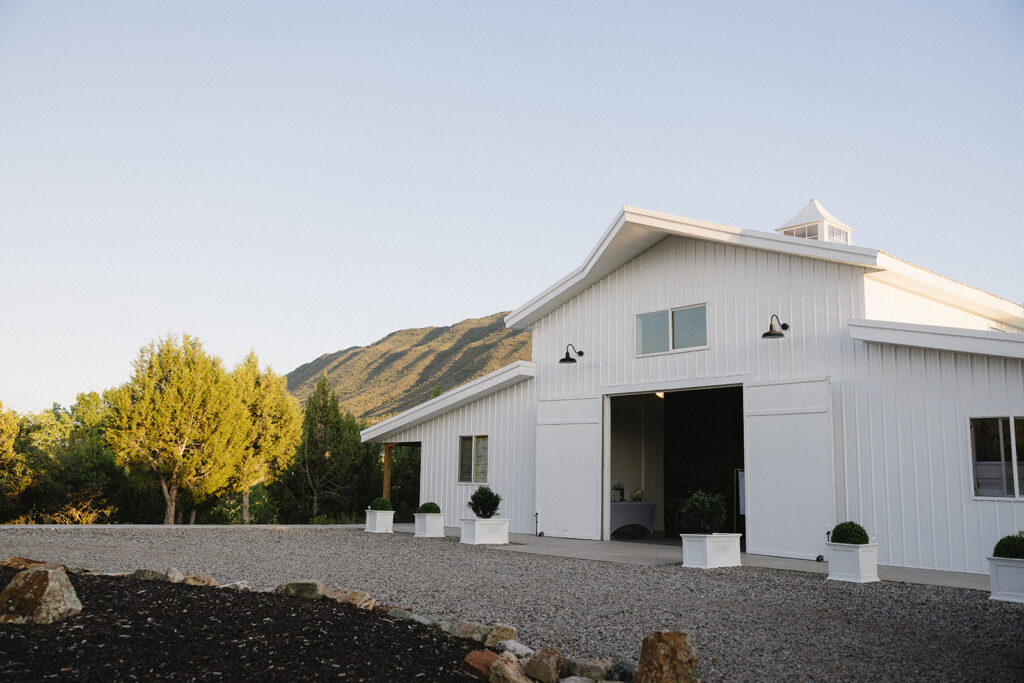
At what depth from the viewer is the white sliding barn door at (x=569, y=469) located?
552 inches

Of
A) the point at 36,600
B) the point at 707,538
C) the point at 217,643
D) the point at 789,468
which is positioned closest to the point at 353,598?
the point at 217,643

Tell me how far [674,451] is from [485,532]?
6.75 m

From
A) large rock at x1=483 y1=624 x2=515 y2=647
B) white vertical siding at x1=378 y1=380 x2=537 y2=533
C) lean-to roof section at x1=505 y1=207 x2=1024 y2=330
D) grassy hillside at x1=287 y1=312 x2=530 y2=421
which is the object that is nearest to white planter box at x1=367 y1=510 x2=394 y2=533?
white vertical siding at x1=378 y1=380 x2=537 y2=533

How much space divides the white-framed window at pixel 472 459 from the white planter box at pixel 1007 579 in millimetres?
10334

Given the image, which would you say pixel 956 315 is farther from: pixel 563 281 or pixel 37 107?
pixel 37 107

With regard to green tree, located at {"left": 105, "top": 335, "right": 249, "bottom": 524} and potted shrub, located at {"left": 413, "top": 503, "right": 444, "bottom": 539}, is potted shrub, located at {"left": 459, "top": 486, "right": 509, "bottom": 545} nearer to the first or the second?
potted shrub, located at {"left": 413, "top": 503, "right": 444, "bottom": 539}

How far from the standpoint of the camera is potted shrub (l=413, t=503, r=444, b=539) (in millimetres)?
14291

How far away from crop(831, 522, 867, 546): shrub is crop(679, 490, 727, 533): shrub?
1.45 m

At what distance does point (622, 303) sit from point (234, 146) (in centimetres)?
903

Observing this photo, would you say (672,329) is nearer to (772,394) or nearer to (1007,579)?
(772,394)

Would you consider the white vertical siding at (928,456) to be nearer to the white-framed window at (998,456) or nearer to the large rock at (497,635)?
the white-framed window at (998,456)

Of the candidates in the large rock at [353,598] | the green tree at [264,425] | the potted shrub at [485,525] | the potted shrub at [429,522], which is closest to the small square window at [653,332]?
the potted shrub at [485,525]

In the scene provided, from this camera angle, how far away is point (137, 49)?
11.4 m

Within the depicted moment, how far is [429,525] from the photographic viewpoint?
14320 millimetres
